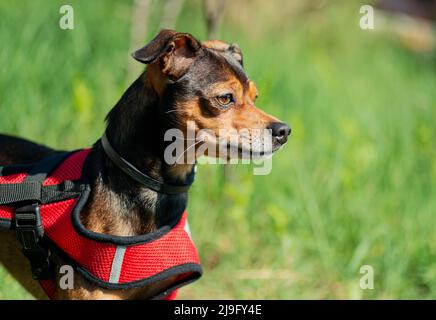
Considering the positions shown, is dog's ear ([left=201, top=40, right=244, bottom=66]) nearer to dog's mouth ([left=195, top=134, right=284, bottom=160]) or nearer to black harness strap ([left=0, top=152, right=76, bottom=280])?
dog's mouth ([left=195, top=134, right=284, bottom=160])

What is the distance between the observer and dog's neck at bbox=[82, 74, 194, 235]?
2818 millimetres

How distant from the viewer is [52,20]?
19.7ft

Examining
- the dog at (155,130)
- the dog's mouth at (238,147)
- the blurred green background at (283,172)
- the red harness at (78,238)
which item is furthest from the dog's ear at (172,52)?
the blurred green background at (283,172)

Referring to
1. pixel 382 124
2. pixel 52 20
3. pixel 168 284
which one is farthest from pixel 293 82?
pixel 168 284

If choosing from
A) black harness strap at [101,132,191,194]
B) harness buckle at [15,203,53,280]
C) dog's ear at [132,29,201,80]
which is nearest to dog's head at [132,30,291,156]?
dog's ear at [132,29,201,80]

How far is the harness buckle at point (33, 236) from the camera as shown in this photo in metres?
2.78

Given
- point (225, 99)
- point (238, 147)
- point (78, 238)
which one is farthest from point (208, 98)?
point (78, 238)

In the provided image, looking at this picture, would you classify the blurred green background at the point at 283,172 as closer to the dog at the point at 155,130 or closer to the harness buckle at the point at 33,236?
the harness buckle at the point at 33,236

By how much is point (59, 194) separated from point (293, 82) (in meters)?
4.74

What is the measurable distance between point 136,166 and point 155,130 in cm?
18

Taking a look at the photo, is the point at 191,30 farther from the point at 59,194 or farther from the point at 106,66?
the point at 59,194

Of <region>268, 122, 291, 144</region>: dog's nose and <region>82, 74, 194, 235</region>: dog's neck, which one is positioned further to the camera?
<region>268, 122, 291, 144</region>: dog's nose

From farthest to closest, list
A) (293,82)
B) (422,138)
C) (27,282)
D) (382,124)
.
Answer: (293,82) < (382,124) < (422,138) < (27,282)

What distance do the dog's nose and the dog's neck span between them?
506 millimetres
